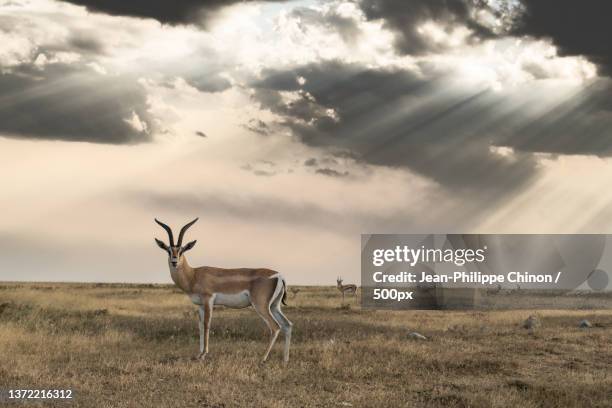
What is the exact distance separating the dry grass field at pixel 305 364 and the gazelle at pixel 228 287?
36.6 inches

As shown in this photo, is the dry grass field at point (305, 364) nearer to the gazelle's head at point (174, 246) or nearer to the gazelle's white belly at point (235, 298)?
the gazelle's white belly at point (235, 298)

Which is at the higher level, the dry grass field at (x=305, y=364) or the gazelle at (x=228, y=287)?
the gazelle at (x=228, y=287)

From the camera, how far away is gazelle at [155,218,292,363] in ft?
49.3

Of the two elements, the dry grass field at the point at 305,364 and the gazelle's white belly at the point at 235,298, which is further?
the gazelle's white belly at the point at 235,298

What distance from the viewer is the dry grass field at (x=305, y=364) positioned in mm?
11742

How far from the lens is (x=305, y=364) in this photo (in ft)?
48.0

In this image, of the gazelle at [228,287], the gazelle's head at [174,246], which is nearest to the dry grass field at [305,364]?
the gazelle at [228,287]

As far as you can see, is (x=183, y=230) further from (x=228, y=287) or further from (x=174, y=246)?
(x=228, y=287)

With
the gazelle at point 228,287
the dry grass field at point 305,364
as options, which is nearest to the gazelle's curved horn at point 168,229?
the gazelle at point 228,287

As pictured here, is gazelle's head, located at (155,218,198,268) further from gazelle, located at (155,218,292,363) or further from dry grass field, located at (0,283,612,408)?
dry grass field, located at (0,283,612,408)

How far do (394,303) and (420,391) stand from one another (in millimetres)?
29116

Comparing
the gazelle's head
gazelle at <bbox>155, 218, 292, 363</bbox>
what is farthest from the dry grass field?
the gazelle's head

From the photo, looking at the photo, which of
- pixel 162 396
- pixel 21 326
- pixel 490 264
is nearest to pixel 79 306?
pixel 21 326

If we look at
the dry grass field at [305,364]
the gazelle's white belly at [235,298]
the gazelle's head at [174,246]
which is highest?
the gazelle's head at [174,246]
